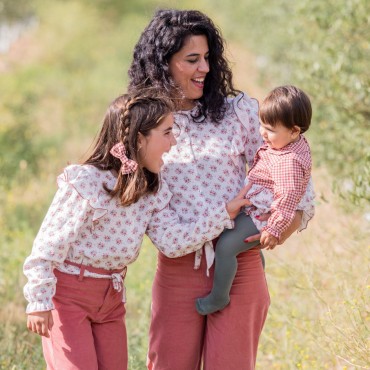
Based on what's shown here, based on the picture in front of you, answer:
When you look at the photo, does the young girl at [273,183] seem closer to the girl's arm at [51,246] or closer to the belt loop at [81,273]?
the belt loop at [81,273]

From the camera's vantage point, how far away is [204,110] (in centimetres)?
380

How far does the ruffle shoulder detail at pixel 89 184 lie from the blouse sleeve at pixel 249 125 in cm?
68

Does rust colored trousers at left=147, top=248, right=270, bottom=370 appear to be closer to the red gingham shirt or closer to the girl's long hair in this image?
the red gingham shirt

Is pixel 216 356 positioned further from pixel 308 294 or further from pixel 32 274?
pixel 308 294

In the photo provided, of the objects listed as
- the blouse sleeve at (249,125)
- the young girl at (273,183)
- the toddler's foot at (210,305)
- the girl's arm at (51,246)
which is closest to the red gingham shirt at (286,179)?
the young girl at (273,183)

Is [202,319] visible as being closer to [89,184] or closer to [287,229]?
[287,229]

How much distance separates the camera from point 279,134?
3537 millimetres

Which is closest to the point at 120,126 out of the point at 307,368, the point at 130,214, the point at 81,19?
the point at 130,214

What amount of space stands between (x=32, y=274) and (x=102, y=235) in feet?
1.06

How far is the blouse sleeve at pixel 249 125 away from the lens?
3787 millimetres

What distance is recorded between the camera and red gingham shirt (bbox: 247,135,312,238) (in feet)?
11.5

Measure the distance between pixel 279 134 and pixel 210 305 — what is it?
0.77m

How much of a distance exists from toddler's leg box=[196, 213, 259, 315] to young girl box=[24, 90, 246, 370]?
65 millimetres

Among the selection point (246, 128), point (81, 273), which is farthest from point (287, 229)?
point (81, 273)
